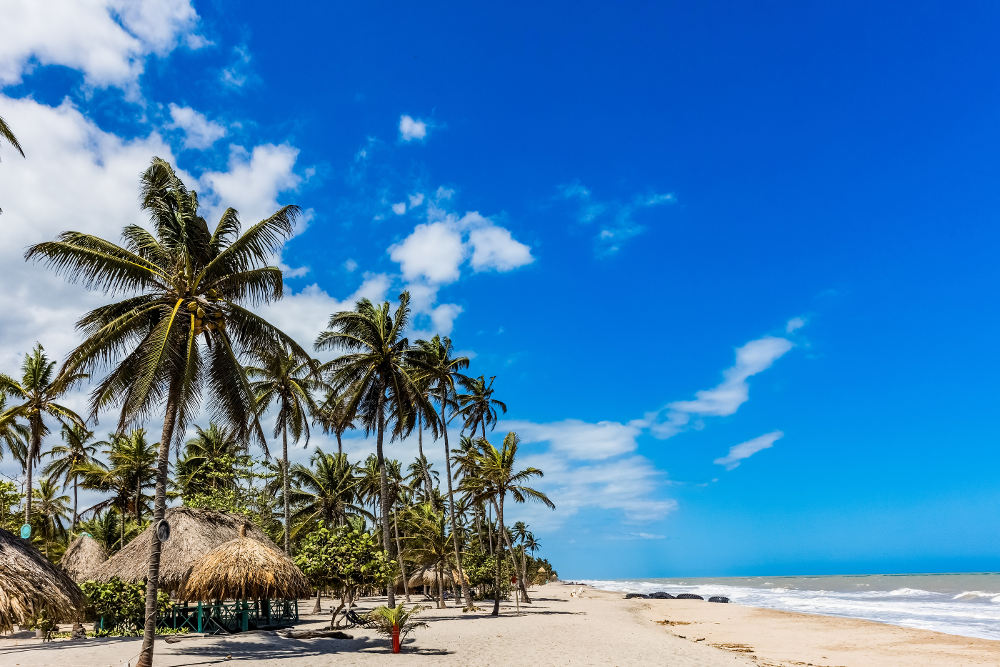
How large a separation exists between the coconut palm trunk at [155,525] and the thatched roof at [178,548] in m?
6.27

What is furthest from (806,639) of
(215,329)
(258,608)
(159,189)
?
(159,189)

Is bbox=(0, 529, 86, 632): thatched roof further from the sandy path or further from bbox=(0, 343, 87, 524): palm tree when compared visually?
bbox=(0, 343, 87, 524): palm tree

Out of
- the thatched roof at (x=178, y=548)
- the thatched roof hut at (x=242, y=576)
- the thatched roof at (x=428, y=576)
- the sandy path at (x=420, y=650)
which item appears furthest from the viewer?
the thatched roof at (x=428, y=576)

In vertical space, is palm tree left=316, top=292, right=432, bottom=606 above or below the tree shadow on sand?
above

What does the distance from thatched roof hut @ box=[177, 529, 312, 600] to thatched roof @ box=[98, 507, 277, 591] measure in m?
2.00

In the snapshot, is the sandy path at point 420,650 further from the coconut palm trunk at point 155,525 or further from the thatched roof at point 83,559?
the thatched roof at point 83,559

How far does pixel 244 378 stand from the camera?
50.0ft

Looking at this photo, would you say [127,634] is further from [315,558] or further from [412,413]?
[412,413]

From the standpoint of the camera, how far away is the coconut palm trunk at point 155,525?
12.8m

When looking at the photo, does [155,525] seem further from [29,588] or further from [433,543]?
[433,543]

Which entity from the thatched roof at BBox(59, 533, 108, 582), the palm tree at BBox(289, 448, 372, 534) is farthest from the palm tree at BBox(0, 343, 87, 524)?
the palm tree at BBox(289, 448, 372, 534)

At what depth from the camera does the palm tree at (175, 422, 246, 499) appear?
34125 millimetres

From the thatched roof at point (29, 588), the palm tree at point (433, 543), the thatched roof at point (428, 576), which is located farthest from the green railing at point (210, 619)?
the thatched roof at point (428, 576)

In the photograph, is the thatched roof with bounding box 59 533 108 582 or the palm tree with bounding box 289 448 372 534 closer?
the thatched roof with bounding box 59 533 108 582
